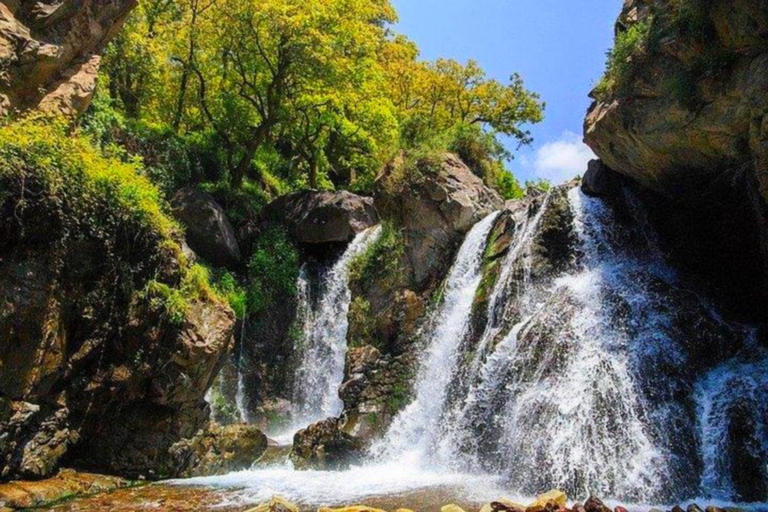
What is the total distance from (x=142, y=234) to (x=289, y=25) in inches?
408

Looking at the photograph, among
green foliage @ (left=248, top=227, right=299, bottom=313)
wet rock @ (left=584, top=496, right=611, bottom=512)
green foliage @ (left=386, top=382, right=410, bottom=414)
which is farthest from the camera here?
green foliage @ (left=248, top=227, right=299, bottom=313)

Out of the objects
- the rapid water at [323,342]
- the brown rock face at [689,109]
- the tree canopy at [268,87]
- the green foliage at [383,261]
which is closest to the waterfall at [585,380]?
the brown rock face at [689,109]

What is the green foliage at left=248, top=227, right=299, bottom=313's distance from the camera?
2055 centimetres

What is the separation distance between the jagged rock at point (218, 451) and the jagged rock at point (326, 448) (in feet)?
3.54

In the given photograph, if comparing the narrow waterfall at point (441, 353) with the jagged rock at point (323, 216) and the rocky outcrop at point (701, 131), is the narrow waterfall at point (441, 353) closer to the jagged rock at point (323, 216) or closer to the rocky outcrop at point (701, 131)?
the rocky outcrop at point (701, 131)

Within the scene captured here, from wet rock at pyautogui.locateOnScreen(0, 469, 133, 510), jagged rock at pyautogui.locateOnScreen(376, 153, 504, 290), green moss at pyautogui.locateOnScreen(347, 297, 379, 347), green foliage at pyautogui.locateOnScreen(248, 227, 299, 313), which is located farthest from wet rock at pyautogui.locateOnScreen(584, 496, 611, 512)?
green foliage at pyautogui.locateOnScreen(248, 227, 299, 313)

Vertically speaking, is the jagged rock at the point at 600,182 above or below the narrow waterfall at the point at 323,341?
above

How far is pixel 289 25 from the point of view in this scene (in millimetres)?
20078

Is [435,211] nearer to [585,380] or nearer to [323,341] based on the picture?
[323,341]

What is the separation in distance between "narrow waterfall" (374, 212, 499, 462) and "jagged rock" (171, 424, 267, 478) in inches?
123

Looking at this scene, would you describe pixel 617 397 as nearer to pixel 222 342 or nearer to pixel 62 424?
pixel 222 342

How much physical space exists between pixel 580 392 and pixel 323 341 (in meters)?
10.4

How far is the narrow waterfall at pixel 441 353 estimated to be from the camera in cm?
1468

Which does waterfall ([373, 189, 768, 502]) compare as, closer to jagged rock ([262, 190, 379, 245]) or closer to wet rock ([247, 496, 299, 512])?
wet rock ([247, 496, 299, 512])
